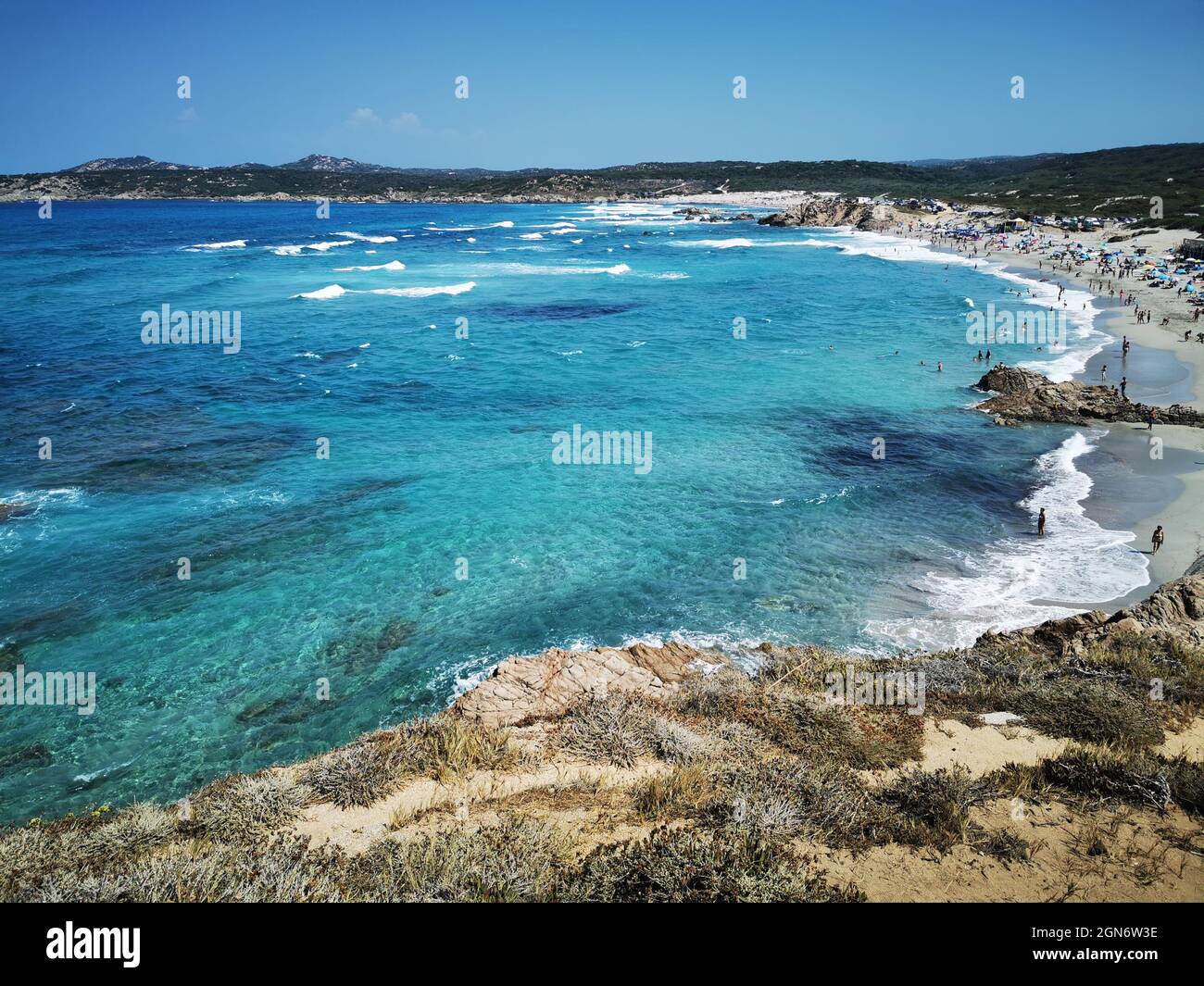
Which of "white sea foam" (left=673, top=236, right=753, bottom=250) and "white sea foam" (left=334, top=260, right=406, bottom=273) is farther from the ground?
"white sea foam" (left=673, top=236, right=753, bottom=250)

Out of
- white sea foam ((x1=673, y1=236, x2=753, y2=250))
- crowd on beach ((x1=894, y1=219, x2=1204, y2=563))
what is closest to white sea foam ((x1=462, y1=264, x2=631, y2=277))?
white sea foam ((x1=673, y1=236, x2=753, y2=250))

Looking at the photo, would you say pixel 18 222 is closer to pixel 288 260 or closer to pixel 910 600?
pixel 288 260

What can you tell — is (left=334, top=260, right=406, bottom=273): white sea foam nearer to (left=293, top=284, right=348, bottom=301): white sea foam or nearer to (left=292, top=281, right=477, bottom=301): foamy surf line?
(left=292, top=281, right=477, bottom=301): foamy surf line

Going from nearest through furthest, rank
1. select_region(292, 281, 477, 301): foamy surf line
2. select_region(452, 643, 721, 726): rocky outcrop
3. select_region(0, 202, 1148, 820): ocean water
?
select_region(452, 643, 721, 726): rocky outcrop, select_region(0, 202, 1148, 820): ocean water, select_region(292, 281, 477, 301): foamy surf line

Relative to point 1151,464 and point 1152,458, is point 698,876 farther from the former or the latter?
point 1152,458

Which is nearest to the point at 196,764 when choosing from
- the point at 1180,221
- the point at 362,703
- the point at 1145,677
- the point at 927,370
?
the point at 362,703

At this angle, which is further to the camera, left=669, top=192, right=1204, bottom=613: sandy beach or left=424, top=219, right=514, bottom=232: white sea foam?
left=424, top=219, right=514, bottom=232: white sea foam
